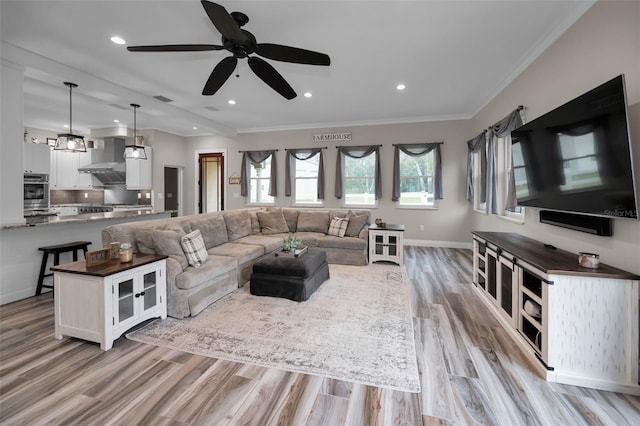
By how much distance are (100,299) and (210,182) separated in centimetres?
693

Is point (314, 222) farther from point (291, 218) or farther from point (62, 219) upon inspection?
point (62, 219)

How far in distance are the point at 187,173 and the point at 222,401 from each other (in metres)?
7.65

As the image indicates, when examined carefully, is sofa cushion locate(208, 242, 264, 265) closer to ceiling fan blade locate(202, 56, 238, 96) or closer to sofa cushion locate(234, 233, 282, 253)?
sofa cushion locate(234, 233, 282, 253)

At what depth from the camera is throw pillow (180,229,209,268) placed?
303cm

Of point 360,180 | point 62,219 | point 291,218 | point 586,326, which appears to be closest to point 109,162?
point 62,219

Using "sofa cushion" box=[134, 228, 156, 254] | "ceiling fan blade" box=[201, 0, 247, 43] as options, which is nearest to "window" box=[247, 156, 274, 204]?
"sofa cushion" box=[134, 228, 156, 254]

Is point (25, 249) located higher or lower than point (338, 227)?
lower

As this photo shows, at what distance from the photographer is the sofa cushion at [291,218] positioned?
5.55m

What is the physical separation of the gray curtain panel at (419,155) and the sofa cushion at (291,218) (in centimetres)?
253

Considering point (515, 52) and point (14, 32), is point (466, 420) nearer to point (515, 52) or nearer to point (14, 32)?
point (515, 52)

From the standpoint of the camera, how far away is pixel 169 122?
6.55 metres

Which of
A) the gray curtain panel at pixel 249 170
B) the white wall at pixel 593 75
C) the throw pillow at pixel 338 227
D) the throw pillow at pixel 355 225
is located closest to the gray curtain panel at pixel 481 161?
the white wall at pixel 593 75

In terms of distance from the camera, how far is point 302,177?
7.47 meters

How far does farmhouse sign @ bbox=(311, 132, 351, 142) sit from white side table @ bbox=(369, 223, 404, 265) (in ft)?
9.58
